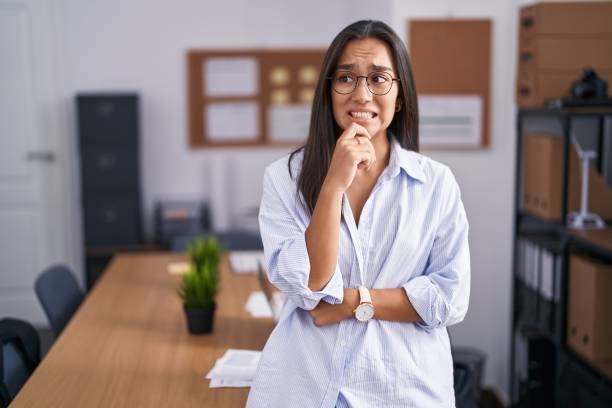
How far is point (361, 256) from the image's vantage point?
59.4 inches

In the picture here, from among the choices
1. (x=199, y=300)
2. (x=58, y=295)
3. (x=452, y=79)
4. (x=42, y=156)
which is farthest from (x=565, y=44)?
(x=42, y=156)

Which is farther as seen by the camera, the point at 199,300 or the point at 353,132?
the point at 199,300

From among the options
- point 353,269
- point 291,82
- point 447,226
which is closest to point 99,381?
point 353,269

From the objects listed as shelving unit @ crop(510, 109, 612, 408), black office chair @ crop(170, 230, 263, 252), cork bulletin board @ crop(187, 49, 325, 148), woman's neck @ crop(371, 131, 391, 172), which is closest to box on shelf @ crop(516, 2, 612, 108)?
shelving unit @ crop(510, 109, 612, 408)

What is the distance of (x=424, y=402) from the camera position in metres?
1.48

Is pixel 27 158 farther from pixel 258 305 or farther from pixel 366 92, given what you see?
pixel 366 92

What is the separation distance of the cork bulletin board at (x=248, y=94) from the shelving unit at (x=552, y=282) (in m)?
1.91

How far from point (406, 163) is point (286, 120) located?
139 inches

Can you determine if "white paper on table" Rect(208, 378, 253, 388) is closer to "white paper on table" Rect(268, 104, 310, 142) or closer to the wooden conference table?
the wooden conference table

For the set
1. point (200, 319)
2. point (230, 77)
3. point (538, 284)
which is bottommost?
point (538, 284)

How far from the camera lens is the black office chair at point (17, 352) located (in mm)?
2066

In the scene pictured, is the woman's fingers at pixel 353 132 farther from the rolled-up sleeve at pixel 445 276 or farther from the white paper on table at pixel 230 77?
the white paper on table at pixel 230 77

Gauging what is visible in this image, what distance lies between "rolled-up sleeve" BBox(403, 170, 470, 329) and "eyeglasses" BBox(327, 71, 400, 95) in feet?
0.81

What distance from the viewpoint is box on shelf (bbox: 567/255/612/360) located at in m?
2.57
